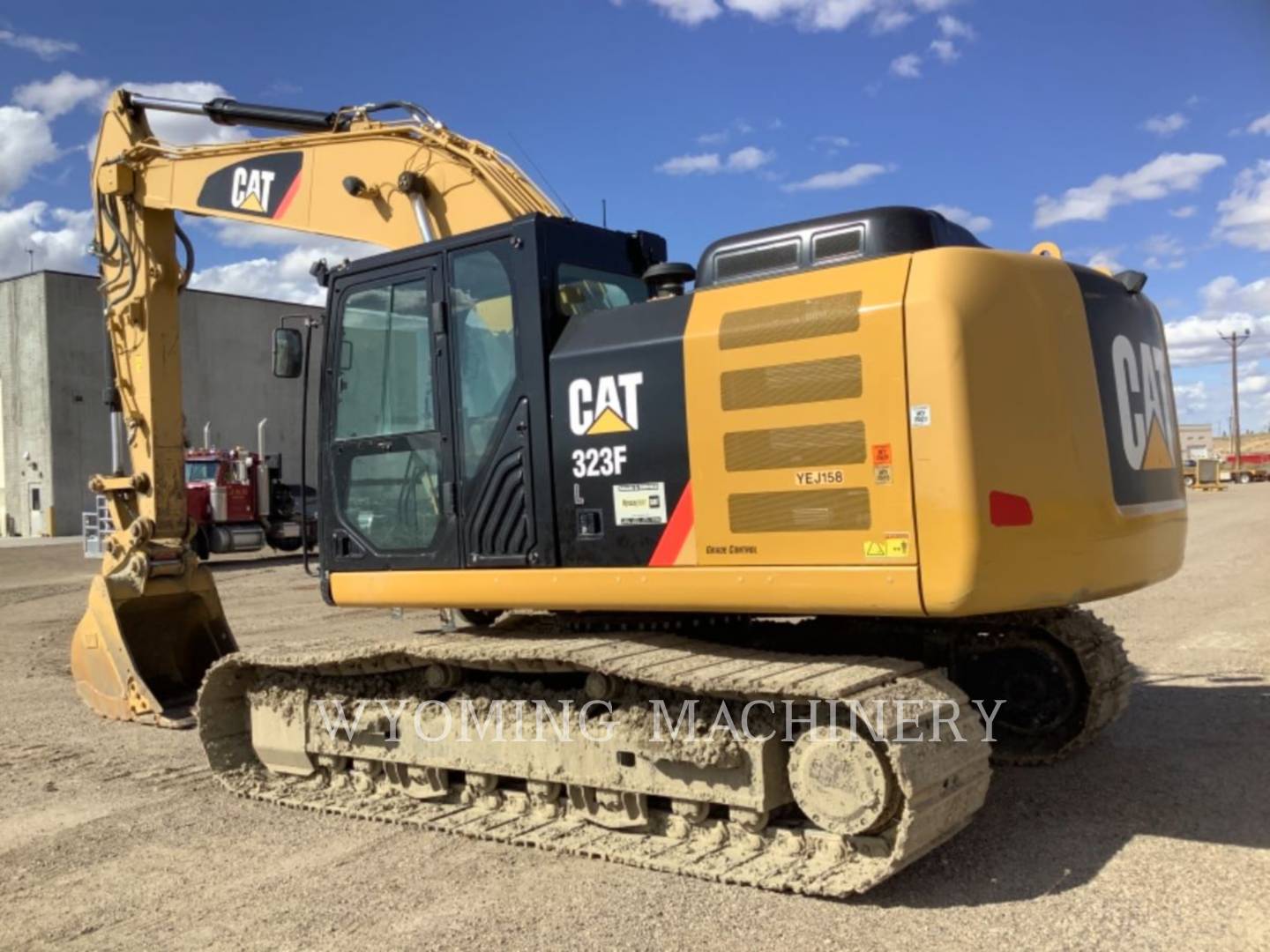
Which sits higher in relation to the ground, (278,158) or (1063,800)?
(278,158)

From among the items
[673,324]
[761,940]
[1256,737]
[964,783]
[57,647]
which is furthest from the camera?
[57,647]

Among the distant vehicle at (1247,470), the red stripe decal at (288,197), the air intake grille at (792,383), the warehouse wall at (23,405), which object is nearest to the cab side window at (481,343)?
the air intake grille at (792,383)

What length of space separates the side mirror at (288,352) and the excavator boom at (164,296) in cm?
118

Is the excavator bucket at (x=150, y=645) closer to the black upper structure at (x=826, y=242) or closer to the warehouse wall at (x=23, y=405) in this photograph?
the black upper structure at (x=826, y=242)

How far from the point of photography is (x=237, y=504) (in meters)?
24.3

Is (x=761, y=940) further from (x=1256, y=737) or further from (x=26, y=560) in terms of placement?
(x=26, y=560)

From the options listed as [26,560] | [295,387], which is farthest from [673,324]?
[295,387]

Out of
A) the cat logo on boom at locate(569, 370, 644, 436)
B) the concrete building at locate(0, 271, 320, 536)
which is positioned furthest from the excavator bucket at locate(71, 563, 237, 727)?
the concrete building at locate(0, 271, 320, 536)

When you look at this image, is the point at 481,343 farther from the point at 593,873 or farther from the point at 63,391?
the point at 63,391

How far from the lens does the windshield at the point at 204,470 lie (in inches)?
946

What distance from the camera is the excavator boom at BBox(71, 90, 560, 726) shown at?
7.02 meters

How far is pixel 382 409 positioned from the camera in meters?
5.76

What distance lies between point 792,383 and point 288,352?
2891 millimetres

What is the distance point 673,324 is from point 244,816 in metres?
3.38
